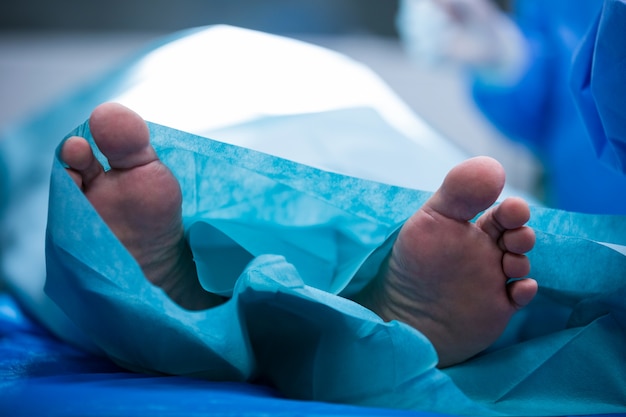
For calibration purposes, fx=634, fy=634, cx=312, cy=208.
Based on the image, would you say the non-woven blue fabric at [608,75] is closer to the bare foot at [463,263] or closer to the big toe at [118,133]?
the bare foot at [463,263]

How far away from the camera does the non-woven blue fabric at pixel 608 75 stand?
0.37 meters

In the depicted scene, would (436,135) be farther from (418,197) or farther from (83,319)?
(83,319)

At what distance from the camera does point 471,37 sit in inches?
38.0

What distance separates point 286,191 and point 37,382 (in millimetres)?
185

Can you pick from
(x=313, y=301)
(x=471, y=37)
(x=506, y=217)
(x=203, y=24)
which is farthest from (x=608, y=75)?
(x=203, y=24)

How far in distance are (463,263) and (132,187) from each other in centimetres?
19

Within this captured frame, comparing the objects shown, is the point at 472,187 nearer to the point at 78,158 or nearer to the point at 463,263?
the point at 463,263

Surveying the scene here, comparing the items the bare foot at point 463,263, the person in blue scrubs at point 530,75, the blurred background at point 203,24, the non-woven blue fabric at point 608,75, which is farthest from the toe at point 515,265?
the blurred background at point 203,24

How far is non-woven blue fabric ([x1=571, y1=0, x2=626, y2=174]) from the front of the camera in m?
0.37

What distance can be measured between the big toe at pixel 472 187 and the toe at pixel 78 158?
19 centimetres

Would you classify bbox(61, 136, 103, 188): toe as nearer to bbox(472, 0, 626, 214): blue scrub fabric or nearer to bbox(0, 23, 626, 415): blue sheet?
bbox(0, 23, 626, 415): blue sheet

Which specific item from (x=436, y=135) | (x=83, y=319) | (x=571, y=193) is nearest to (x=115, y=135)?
(x=83, y=319)

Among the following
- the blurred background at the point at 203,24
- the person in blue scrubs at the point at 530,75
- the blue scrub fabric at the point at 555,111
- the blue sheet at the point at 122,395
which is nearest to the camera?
the blue sheet at the point at 122,395

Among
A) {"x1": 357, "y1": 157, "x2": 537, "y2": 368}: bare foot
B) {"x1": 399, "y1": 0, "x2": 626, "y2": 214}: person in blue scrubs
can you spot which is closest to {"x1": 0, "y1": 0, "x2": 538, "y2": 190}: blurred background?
{"x1": 399, "y1": 0, "x2": 626, "y2": 214}: person in blue scrubs
